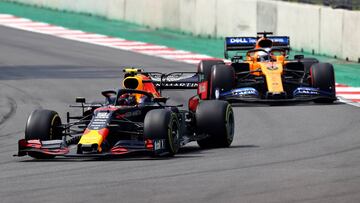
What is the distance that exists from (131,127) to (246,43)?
8.10 meters

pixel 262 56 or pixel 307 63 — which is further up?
pixel 262 56

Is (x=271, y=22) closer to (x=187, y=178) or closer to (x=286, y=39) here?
(x=286, y=39)

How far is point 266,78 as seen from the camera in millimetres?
22766

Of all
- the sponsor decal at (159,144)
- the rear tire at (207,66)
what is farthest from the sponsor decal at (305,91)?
the sponsor decal at (159,144)

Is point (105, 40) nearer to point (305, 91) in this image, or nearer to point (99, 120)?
point (305, 91)

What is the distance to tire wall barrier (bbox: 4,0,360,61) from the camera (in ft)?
98.2

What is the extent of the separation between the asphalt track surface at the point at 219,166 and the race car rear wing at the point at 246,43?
1.39 metres

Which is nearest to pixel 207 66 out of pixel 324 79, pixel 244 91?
pixel 244 91

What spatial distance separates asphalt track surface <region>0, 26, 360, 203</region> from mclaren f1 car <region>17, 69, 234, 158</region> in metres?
0.18

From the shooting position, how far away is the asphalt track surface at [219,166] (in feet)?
40.3

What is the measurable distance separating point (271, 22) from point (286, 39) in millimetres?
8629

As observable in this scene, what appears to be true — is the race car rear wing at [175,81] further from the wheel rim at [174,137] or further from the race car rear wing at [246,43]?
the race car rear wing at [246,43]

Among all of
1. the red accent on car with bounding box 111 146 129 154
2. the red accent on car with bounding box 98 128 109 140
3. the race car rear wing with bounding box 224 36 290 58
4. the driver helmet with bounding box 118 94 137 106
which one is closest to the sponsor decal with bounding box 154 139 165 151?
the red accent on car with bounding box 111 146 129 154

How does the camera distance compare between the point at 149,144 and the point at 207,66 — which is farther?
the point at 207,66
